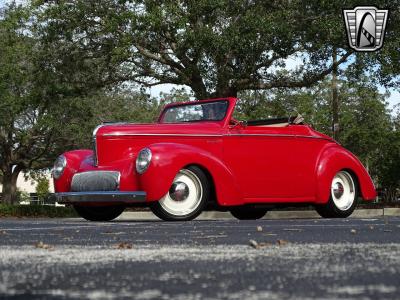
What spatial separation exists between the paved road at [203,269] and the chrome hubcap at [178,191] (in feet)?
13.3

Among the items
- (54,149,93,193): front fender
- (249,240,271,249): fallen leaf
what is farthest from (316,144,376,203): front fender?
(249,240,271,249): fallen leaf

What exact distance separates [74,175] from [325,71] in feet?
47.9

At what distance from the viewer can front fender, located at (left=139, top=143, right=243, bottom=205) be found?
402 inches

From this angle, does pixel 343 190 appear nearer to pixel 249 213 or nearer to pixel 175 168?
pixel 249 213

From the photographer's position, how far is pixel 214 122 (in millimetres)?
11547

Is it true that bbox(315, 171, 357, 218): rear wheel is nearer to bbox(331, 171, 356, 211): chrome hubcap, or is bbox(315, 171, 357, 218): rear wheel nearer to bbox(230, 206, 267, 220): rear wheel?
bbox(331, 171, 356, 211): chrome hubcap

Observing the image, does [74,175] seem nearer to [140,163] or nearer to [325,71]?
[140,163]

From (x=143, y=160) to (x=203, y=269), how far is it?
252 inches

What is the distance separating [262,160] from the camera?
11.5 meters

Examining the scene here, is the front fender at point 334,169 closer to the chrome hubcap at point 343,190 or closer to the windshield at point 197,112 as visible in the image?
the chrome hubcap at point 343,190

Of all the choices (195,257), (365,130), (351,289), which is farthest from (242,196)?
(365,130)

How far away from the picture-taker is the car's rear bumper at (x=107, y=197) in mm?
10320

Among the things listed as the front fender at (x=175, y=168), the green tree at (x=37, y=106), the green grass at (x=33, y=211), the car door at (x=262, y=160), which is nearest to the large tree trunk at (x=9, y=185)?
the green tree at (x=37, y=106)

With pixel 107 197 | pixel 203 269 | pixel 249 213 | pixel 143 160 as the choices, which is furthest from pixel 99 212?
pixel 203 269
